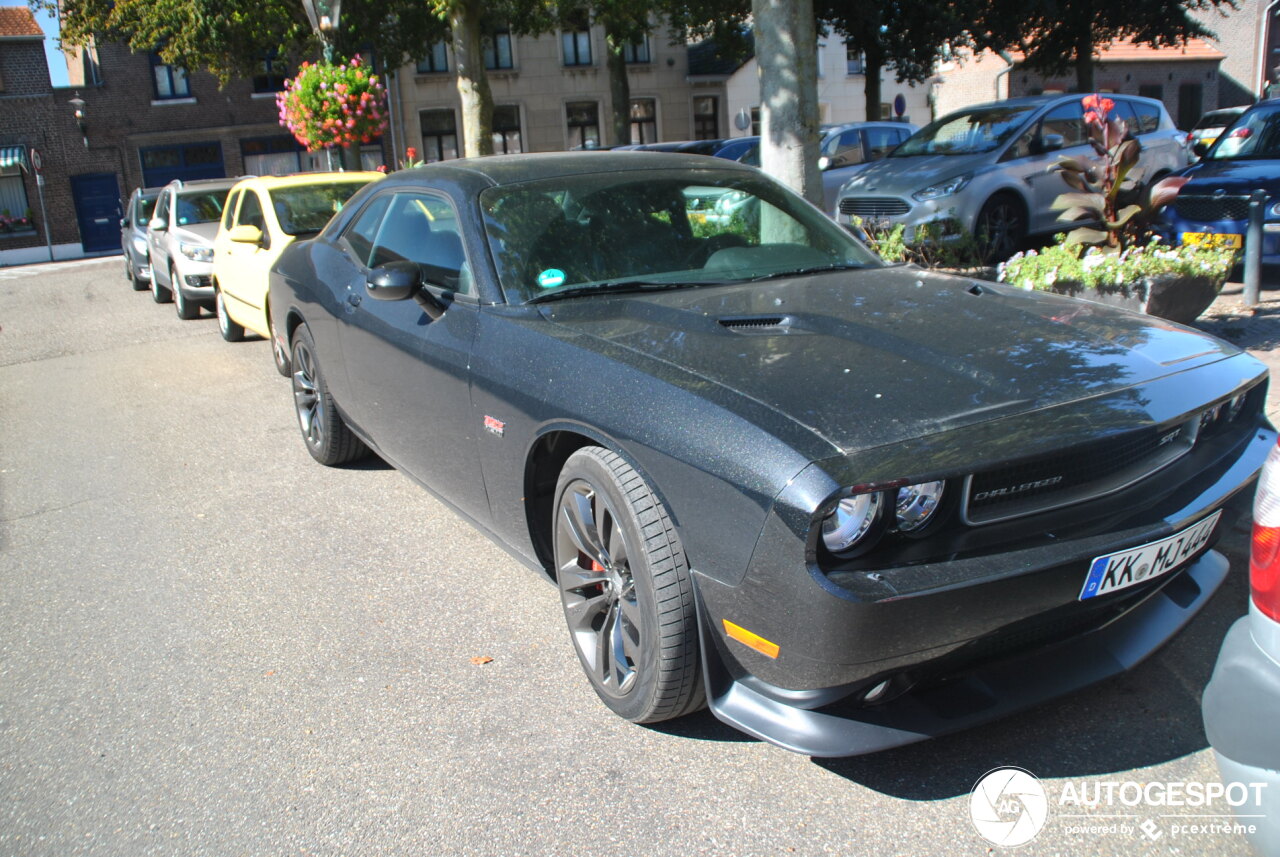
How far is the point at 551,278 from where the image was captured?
11.8ft

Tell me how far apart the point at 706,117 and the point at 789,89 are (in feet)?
106

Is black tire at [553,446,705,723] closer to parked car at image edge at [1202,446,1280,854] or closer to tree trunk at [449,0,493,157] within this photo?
parked car at image edge at [1202,446,1280,854]

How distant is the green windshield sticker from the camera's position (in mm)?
3586

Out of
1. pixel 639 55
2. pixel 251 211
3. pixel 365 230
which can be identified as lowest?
pixel 365 230

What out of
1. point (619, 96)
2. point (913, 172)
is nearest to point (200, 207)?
point (913, 172)

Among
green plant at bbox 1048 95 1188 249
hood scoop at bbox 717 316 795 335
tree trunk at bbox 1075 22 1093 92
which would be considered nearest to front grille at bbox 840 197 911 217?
green plant at bbox 1048 95 1188 249

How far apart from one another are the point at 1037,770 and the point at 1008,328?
1.25 metres

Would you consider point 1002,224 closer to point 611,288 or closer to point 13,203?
point 611,288

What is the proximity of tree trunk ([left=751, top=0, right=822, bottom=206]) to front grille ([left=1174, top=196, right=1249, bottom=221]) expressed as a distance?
11.0 feet

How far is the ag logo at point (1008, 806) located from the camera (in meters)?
2.41

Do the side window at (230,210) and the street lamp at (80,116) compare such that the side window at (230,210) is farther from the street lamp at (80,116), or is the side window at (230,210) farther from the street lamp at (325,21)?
the street lamp at (80,116)

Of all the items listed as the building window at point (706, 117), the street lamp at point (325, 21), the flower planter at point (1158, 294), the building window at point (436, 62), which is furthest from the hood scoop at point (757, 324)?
the building window at point (706, 117)

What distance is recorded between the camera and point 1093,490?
2.55m

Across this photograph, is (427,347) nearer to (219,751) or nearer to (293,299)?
(219,751)
